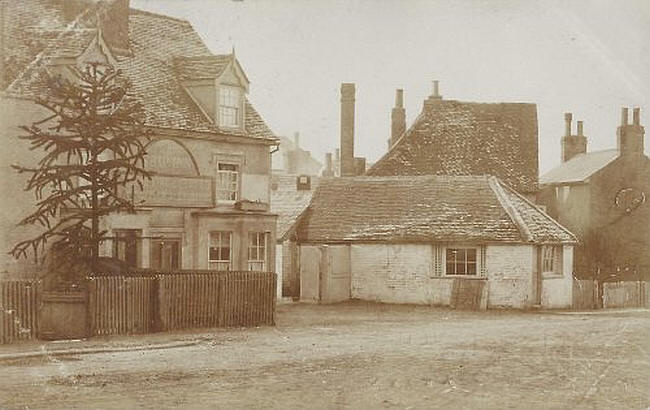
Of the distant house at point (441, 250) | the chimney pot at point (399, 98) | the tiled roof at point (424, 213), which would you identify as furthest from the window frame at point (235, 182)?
the chimney pot at point (399, 98)

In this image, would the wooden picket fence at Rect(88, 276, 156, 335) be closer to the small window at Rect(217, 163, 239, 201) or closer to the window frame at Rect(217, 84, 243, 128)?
the small window at Rect(217, 163, 239, 201)

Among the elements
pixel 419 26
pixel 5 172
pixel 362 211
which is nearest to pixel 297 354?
pixel 419 26

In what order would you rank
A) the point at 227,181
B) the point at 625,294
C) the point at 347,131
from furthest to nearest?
the point at 347,131
the point at 625,294
the point at 227,181

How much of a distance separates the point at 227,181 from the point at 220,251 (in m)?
2.51

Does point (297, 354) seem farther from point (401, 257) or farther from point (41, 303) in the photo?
point (401, 257)

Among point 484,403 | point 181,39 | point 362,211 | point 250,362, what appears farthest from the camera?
point 362,211

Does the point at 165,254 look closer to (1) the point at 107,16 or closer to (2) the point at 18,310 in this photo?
(1) the point at 107,16

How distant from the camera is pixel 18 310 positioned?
18.3 metres

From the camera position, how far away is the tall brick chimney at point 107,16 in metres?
27.0

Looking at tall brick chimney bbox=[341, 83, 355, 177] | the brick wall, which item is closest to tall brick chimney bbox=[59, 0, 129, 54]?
the brick wall

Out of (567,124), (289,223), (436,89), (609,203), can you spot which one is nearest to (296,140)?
(567,124)

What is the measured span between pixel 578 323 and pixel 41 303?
1528 centimetres

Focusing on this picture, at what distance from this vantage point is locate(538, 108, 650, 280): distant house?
144 feet

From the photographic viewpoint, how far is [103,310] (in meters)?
19.4
